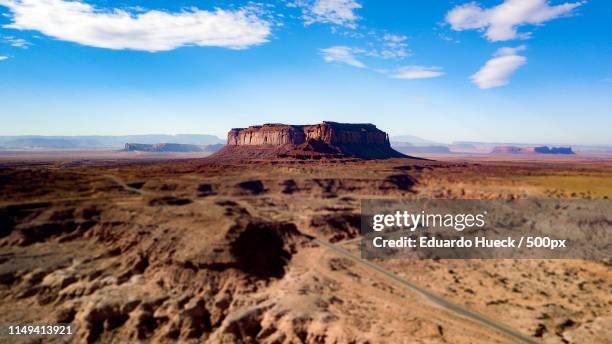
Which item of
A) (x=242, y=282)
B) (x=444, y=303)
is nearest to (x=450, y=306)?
(x=444, y=303)

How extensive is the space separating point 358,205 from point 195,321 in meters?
64.3

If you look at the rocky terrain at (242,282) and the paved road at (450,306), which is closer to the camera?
the paved road at (450,306)

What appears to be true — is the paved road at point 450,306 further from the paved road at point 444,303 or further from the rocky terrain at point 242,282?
the rocky terrain at point 242,282

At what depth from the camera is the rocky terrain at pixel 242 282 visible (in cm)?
3975

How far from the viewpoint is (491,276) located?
5656 cm

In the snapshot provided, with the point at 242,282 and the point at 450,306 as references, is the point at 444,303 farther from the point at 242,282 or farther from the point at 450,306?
the point at 242,282

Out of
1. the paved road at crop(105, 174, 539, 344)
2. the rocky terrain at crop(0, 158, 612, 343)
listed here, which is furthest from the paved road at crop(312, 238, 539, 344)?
the rocky terrain at crop(0, 158, 612, 343)

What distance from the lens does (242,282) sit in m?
48.5

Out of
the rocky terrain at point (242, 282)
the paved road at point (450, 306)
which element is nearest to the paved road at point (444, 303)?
the paved road at point (450, 306)

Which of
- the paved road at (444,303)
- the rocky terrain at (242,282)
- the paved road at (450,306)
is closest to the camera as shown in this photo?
the paved road at (450,306)

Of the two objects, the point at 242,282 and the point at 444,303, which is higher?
the point at 242,282

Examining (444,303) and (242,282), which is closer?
(444,303)

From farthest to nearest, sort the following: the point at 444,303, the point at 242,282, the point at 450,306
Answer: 1. the point at 242,282
2. the point at 444,303
3. the point at 450,306

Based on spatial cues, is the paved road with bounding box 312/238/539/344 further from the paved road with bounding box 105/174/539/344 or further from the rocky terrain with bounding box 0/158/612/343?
the rocky terrain with bounding box 0/158/612/343
